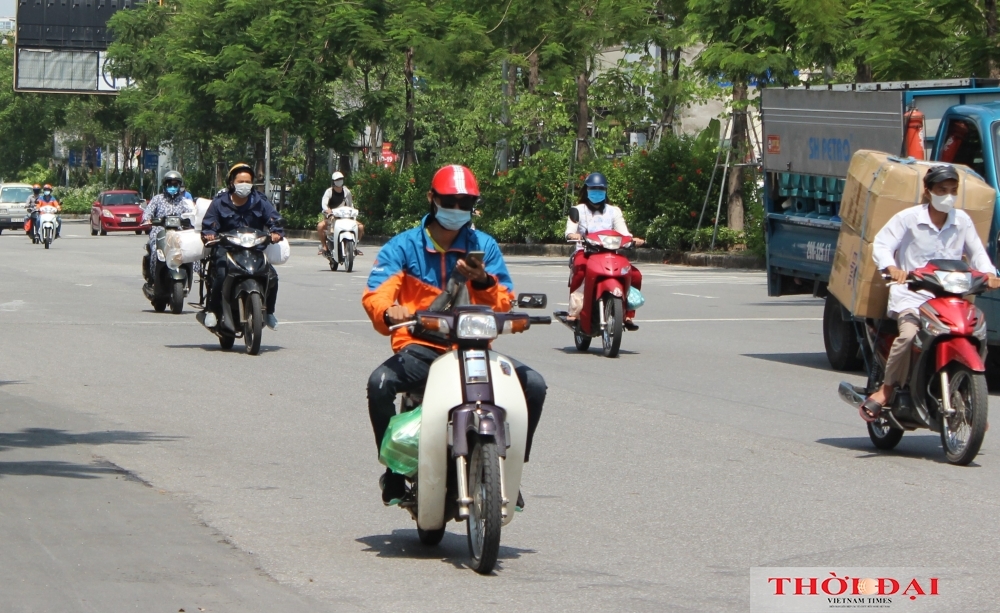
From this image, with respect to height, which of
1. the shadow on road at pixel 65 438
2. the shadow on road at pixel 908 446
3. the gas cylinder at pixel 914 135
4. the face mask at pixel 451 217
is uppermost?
the gas cylinder at pixel 914 135

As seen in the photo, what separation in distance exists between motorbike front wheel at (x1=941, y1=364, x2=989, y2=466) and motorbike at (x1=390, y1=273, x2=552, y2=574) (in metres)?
3.44

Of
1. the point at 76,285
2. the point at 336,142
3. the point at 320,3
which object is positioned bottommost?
the point at 76,285

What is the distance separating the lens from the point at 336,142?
158 ft

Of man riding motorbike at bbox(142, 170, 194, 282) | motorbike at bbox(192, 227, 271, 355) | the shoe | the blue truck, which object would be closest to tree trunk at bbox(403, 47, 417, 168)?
man riding motorbike at bbox(142, 170, 194, 282)

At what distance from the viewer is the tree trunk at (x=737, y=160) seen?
3144cm

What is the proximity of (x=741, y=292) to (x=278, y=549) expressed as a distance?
18.1 m

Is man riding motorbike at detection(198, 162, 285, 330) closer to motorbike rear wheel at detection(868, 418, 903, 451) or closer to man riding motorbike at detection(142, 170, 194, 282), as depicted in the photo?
man riding motorbike at detection(142, 170, 194, 282)

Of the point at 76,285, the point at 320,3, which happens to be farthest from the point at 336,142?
the point at 76,285

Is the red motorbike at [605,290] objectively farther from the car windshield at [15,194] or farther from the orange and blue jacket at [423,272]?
the car windshield at [15,194]

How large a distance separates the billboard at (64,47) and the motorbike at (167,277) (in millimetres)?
39235

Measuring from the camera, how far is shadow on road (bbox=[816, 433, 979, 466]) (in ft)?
30.8

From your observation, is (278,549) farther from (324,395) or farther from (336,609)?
(324,395)

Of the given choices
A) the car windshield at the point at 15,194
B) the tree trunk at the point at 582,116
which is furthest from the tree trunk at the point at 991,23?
the car windshield at the point at 15,194

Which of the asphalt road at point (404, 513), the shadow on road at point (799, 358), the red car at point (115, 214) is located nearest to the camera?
the asphalt road at point (404, 513)
